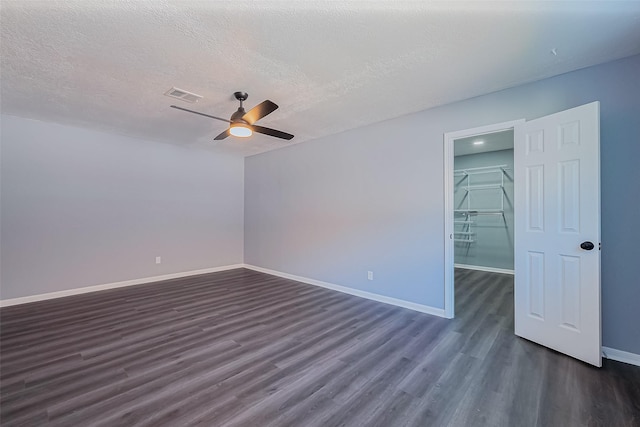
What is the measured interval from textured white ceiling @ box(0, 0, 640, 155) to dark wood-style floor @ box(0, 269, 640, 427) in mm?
2583

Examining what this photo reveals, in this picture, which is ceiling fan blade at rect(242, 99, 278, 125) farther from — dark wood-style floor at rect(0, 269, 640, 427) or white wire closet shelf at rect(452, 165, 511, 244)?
white wire closet shelf at rect(452, 165, 511, 244)

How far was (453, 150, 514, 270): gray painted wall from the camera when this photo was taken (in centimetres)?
555

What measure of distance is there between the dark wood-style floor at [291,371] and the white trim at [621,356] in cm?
9

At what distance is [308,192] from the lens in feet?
16.2

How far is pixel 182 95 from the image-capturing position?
2.98m

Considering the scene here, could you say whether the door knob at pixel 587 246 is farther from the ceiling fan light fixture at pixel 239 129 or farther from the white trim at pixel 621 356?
the ceiling fan light fixture at pixel 239 129

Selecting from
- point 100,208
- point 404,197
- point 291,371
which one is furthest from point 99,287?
point 404,197

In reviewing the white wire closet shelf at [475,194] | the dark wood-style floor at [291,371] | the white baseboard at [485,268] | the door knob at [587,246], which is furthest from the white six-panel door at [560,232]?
the white baseboard at [485,268]

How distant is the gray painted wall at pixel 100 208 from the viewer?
3.78 meters

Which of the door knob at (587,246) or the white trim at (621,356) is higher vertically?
the door knob at (587,246)

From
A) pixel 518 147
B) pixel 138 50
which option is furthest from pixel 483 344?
pixel 138 50

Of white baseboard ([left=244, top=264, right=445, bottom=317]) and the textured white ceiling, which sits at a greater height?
the textured white ceiling

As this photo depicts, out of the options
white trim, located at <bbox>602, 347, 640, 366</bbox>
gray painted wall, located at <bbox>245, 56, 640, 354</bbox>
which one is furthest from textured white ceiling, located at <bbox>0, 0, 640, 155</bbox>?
white trim, located at <bbox>602, 347, 640, 366</bbox>

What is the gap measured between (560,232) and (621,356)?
3.68 feet
